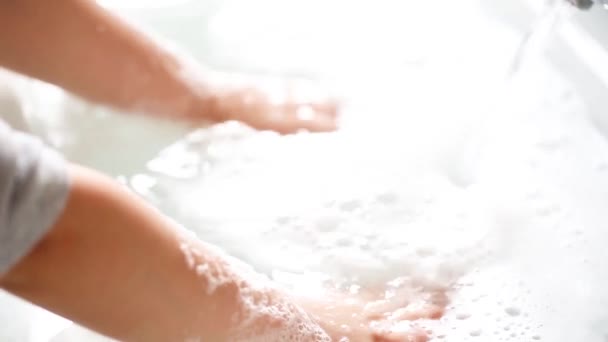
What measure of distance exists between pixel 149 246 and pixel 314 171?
0.59m

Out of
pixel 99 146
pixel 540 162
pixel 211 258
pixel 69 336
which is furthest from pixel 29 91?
pixel 540 162

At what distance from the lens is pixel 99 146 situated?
1223mm

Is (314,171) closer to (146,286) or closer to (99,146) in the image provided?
(99,146)

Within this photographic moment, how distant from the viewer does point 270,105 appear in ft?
4.15

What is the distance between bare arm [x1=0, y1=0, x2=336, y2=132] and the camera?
103cm

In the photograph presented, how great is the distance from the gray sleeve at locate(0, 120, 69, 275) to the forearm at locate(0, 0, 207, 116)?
0.48 metres

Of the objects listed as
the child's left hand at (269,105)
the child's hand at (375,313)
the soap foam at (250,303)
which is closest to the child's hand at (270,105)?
the child's left hand at (269,105)

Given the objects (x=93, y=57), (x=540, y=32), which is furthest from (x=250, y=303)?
(x=540, y=32)

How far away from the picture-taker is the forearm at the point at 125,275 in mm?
628

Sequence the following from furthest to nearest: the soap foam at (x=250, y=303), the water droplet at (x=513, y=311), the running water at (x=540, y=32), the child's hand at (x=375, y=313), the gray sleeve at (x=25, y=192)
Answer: the running water at (x=540, y=32), the water droplet at (x=513, y=311), the child's hand at (x=375, y=313), the soap foam at (x=250, y=303), the gray sleeve at (x=25, y=192)

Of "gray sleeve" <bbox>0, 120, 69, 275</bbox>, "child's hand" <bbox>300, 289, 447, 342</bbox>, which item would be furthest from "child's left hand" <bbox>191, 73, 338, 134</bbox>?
"gray sleeve" <bbox>0, 120, 69, 275</bbox>

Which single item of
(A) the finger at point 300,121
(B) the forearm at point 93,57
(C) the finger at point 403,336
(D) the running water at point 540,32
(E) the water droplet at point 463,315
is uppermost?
(D) the running water at point 540,32

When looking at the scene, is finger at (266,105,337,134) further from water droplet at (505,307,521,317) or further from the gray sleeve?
the gray sleeve

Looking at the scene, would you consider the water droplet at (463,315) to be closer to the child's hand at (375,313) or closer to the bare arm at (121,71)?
the child's hand at (375,313)
